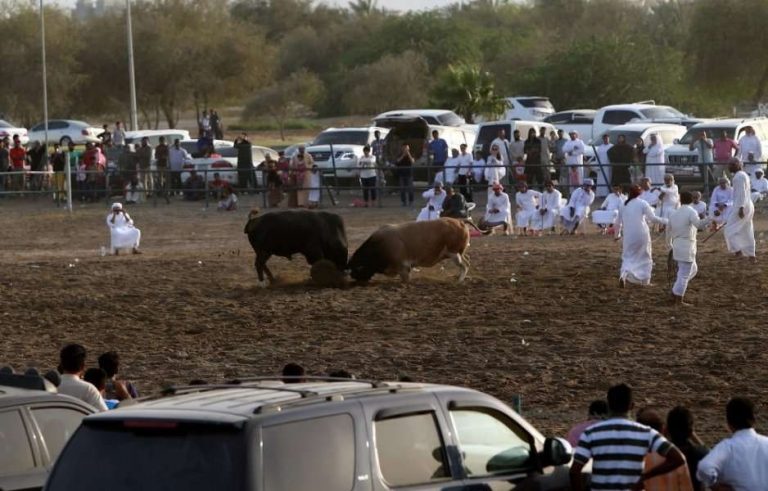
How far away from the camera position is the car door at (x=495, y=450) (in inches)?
292

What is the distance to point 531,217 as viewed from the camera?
30297mm

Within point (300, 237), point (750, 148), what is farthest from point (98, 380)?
point (750, 148)

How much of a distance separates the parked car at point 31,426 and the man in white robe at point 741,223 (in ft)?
55.5

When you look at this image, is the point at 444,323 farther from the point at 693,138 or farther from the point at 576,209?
the point at 693,138

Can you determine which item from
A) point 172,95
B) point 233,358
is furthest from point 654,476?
point 172,95

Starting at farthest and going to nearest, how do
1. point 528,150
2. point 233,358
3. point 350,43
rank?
point 350,43 < point 528,150 < point 233,358

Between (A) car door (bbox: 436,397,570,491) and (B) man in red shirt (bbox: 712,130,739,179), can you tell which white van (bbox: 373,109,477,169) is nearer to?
(B) man in red shirt (bbox: 712,130,739,179)

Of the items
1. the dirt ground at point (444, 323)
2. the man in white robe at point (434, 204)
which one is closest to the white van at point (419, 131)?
the man in white robe at point (434, 204)

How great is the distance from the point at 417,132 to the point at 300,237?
57.8 ft

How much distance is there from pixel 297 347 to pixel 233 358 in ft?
2.61

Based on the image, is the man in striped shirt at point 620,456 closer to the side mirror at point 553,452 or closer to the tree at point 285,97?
the side mirror at point 553,452

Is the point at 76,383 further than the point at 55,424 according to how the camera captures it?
Yes

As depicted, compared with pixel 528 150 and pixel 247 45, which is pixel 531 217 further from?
pixel 247 45

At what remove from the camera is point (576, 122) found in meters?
44.3
